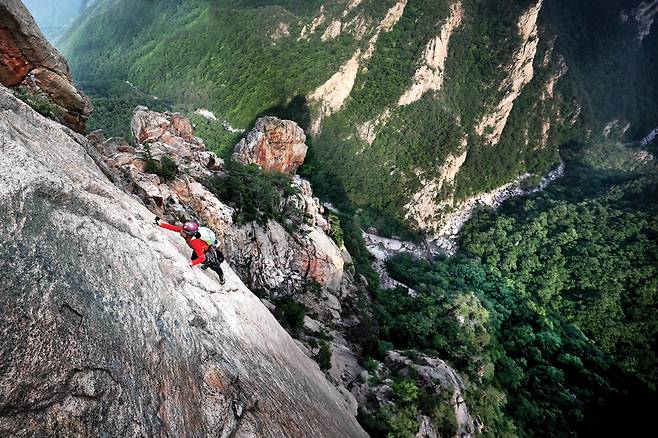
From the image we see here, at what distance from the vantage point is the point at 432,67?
82.4 meters

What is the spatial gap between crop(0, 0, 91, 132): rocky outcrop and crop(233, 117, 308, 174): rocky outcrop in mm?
34999

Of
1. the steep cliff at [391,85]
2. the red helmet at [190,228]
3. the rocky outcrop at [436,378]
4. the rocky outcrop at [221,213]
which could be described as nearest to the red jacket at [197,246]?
the red helmet at [190,228]

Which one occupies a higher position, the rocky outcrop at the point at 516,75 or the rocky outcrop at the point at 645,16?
the rocky outcrop at the point at 645,16

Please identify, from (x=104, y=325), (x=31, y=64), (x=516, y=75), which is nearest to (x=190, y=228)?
(x=104, y=325)

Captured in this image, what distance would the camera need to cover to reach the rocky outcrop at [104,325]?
17.4 ft

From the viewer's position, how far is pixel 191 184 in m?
19.1

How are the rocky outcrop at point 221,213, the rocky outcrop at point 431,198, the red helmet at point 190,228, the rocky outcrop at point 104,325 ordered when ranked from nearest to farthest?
the rocky outcrop at point 104,325
the red helmet at point 190,228
the rocky outcrop at point 221,213
the rocky outcrop at point 431,198

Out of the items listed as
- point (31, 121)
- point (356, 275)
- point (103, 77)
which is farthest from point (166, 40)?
point (31, 121)

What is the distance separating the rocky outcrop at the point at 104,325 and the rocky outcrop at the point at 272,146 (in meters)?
42.1

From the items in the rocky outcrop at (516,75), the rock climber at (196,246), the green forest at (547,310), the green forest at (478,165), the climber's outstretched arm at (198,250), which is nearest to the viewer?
the rock climber at (196,246)

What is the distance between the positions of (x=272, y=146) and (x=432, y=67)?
48276 mm

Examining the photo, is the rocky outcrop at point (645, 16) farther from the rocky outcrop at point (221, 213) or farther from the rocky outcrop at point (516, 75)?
the rocky outcrop at point (221, 213)

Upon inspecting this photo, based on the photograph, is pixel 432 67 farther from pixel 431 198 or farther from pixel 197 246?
pixel 197 246

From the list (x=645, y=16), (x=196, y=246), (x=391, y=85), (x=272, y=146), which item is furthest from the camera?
(x=645, y=16)
